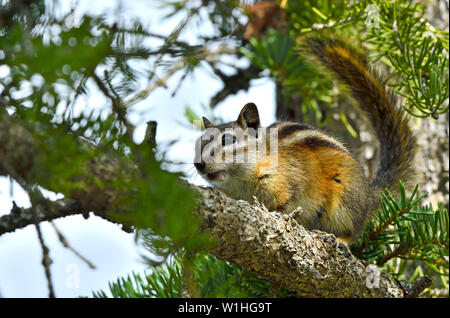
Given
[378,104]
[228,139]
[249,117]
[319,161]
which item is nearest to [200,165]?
[228,139]

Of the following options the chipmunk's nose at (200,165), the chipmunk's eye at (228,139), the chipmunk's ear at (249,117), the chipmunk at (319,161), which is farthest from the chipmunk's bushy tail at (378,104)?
the chipmunk's nose at (200,165)

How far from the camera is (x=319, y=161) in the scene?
204cm

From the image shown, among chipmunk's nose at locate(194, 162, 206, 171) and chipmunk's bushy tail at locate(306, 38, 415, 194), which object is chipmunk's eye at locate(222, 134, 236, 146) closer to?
chipmunk's nose at locate(194, 162, 206, 171)

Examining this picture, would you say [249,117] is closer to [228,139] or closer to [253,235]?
[228,139]

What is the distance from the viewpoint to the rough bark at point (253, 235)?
677mm

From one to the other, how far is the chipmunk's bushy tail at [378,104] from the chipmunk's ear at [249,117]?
33 cm

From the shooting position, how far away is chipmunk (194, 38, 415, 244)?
1.90 meters

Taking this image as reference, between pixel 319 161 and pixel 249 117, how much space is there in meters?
0.34

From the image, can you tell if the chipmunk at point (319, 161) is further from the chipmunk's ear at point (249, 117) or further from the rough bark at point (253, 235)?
the rough bark at point (253, 235)

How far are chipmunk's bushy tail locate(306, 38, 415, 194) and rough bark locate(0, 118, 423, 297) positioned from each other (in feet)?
2.29

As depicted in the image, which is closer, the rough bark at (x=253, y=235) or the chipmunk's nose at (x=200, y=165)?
the rough bark at (x=253, y=235)

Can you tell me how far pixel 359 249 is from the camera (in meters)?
1.78
